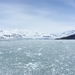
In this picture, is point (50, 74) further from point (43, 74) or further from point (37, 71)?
point (37, 71)

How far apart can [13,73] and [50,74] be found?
19.1 feet

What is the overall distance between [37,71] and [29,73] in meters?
1.78

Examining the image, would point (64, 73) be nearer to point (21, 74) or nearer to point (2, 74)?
point (21, 74)

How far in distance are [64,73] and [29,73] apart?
18.0 feet

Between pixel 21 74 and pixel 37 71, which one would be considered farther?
pixel 37 71

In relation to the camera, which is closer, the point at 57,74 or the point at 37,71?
the point at 57,74

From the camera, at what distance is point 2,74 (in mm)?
23516

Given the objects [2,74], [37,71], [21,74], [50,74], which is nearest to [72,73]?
[50,74]

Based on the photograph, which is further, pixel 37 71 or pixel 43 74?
pixel 37 71

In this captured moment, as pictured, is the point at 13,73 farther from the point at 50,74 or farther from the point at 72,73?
the point at 72,73

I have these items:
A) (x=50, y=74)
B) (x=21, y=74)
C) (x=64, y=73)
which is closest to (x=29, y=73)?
(x=21, y=74)

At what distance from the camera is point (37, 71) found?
25219 mm

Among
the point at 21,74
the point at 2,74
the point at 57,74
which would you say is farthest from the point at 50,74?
the point at 2,74

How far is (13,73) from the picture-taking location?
79.3ft
